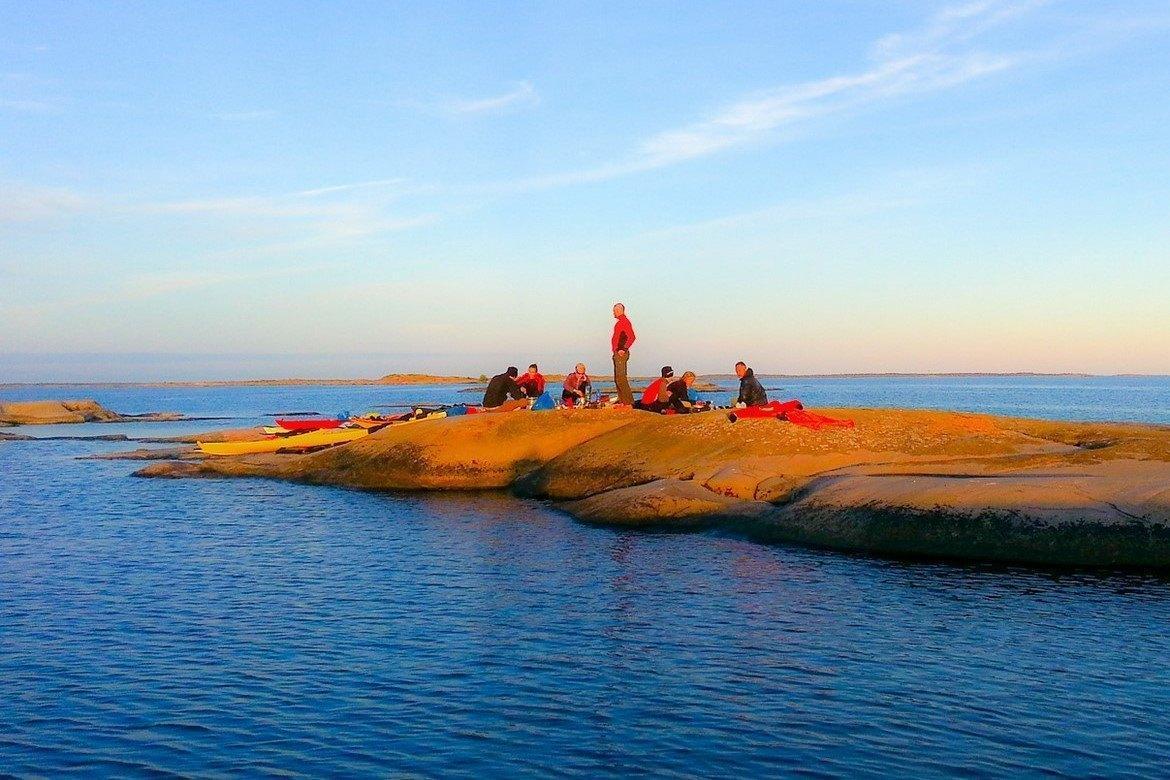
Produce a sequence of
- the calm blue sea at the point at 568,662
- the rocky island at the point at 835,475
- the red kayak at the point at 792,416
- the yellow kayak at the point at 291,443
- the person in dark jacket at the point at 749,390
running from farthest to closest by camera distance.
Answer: the yellow kayak at the point at 291,443 → the person in dark jacket at the point at 749,390 → the red kayak at the point at 792,416 → the rocky island at the point at 835,475 → the calm blue sea at the point at 568,662

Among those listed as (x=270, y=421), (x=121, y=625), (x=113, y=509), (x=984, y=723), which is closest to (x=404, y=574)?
(x=121, y=625)

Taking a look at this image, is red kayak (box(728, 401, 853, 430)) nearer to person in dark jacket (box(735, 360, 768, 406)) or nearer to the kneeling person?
person in dark jacket (box(735, 360, 768, 406))

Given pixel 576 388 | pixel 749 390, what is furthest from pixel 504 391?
pixel 749 390

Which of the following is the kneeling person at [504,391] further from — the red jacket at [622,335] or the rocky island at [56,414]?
the rocky island at [56,414]

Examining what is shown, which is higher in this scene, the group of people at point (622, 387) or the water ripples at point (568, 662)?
the group of people at point (622, 387)

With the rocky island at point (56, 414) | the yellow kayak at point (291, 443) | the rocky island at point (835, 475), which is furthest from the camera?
the rocky island at point (56, 414)

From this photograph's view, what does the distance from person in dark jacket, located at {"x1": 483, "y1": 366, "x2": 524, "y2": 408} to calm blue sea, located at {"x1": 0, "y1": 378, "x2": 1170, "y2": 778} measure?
51.8ft

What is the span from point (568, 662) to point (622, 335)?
20012mm

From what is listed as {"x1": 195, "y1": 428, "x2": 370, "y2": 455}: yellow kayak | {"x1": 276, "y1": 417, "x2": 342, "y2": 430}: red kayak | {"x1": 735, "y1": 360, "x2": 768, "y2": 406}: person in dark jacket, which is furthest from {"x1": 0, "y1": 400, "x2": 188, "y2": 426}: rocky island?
{"x1": 735, "y1": 360, "x2": 768, "y2": 406}: person in dark jacket

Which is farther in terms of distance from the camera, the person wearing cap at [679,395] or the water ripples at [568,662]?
the person wearing cap at [679,395]

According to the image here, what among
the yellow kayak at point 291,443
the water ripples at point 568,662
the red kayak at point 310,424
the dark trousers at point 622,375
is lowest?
the water ripples at point 568,662

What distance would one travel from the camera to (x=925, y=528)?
66.9 ft

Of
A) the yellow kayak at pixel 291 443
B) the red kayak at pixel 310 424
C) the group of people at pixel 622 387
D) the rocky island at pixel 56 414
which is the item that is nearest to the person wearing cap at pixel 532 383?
the group of people at pixel 622 387

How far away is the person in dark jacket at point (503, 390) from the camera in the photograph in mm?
39250
